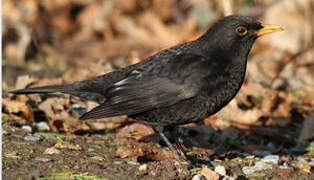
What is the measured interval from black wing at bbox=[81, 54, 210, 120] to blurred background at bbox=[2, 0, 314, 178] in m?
0.36

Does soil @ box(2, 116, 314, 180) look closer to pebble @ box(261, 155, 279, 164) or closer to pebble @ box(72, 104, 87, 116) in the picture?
pebble @ box(261, 155, 279, 164)

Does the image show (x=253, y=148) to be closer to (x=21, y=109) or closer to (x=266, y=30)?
(x=266, y=30)

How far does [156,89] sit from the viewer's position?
430 cm

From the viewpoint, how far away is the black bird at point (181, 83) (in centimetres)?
422

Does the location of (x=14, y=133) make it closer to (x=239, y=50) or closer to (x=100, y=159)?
Answer: (x=100, y=159)

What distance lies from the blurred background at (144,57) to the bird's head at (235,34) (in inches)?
41.5

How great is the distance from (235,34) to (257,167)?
1.19 m

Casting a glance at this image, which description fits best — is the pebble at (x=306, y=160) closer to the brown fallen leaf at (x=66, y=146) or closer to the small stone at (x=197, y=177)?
the small stone at (x=197, y=177)

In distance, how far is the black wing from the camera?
13.9 ft

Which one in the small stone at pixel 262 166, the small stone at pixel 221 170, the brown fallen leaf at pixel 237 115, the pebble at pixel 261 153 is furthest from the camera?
the brown fallen leaf at pixel 237 115

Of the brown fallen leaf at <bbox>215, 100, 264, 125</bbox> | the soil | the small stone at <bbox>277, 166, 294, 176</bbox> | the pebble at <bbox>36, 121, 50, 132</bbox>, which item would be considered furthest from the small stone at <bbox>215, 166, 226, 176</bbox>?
the pebble at <bbox>36, 121, 50, 132</bbox>

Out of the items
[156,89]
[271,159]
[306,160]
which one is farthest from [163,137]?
[306,160]

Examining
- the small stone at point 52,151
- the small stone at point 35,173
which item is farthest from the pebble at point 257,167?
the small stone at point 35,173

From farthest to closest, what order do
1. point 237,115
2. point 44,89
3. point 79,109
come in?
point 237,115
point 79,109
point 44,89
